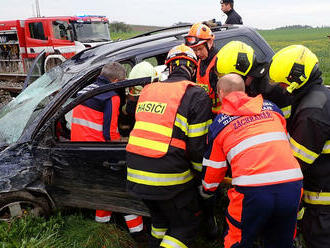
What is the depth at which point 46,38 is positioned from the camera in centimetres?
1278

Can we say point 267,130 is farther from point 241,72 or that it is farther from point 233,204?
point 241,72

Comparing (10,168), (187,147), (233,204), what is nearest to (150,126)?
(187,147)

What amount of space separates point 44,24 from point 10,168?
11.3m

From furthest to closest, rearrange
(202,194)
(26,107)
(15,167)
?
(26,107) < (15,167) < (202,194)

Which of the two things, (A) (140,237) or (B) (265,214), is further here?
(A) (140,237)

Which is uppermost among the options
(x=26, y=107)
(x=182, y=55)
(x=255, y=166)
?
(x=182, y=55)

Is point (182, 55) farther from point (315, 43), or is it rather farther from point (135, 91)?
point (315, 43)

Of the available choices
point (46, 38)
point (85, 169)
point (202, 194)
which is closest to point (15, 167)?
point (85, 169)

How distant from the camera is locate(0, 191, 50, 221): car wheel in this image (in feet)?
9.75

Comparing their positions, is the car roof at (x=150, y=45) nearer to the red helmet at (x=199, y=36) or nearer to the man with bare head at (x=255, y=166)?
the red helmet at (x=199, y=36)

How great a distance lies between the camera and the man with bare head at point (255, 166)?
1.92 metres

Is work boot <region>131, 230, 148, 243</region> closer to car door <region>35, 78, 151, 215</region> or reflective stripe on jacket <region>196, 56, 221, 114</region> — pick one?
car door <region>35, 78, 151, 215</region>

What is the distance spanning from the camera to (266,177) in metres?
1.91

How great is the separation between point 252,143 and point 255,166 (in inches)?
5.6
